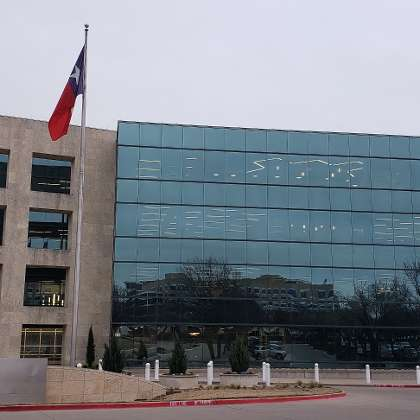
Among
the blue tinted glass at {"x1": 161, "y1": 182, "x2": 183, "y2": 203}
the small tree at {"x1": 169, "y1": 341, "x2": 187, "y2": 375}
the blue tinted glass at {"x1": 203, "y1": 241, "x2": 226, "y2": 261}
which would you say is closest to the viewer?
the small tree at {"x1": 169, "y1": 341, "x2": 187, "y2": 375}

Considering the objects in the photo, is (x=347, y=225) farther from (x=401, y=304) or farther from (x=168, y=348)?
(x=168, y=348)

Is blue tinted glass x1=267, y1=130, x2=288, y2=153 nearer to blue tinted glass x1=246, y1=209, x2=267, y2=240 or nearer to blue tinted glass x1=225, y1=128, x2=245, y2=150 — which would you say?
blue tinted glass x1=225, y1=128, x2=245, y2=150

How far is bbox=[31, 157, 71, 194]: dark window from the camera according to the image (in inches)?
1665

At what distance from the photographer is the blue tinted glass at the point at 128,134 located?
1657 inches

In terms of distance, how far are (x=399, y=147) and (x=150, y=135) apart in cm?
1731

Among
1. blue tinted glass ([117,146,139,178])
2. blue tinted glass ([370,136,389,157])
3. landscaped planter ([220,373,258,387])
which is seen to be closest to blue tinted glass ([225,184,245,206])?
blue tinted glass ([117,146,139,178])

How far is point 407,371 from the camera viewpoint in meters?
38.1

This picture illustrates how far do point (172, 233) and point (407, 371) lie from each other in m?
16.6

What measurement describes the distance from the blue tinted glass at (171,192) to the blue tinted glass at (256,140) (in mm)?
5656

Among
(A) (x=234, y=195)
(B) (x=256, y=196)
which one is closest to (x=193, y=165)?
(A) (x=234, y=195)

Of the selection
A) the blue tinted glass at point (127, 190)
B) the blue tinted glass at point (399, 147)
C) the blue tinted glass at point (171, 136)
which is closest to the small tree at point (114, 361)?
the blue tinted glass at point (127, 190)

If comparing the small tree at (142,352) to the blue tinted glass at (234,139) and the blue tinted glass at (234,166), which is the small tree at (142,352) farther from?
the blue tinted glass at (234,139)

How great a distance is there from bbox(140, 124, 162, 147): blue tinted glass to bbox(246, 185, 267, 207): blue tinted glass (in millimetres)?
6764

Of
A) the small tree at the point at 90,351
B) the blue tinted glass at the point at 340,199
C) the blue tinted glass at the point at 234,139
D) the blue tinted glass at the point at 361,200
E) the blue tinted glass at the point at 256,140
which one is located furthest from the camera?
the blue tinted glass at the point at 256,140
